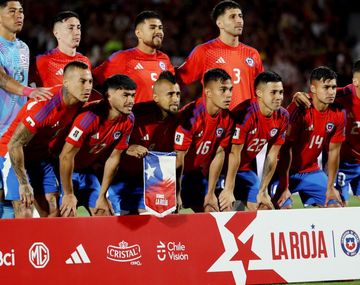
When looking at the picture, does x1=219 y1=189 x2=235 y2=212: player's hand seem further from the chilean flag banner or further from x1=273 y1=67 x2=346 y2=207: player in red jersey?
the chilean flag banner

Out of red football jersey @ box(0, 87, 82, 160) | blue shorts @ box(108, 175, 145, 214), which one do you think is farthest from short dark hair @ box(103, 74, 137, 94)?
blue shorts @ box(108, 175, 145, 214)

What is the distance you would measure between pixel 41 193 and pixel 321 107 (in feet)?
8.70

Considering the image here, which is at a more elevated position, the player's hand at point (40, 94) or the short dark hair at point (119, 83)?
the short dark hair at point (119, 83)

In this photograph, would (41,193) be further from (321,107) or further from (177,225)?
(321,107)

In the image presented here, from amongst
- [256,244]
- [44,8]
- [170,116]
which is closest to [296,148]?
[170,116]

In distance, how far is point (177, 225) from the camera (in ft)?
22.5

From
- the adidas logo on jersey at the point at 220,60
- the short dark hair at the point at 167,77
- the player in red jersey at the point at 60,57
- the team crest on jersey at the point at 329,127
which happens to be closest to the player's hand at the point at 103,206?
the short dark hair at the point at 167,77

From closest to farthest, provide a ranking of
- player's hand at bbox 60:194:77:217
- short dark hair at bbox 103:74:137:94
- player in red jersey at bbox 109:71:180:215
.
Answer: player's hand at bbox 60:194:77:217 → short dark hair at bbox 103:74:137:94 → player in red jersey at bbox 109:71:180:215

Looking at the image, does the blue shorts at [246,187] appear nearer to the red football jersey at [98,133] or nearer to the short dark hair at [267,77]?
the short dark hair at [267,77]

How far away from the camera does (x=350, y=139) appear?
9.01 meters

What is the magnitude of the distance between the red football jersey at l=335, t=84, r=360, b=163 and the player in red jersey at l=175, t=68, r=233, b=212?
4.45 ft

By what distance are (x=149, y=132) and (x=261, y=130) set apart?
39.8 inches

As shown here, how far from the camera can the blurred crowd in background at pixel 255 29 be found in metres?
15.7

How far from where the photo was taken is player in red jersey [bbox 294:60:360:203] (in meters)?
8.83
